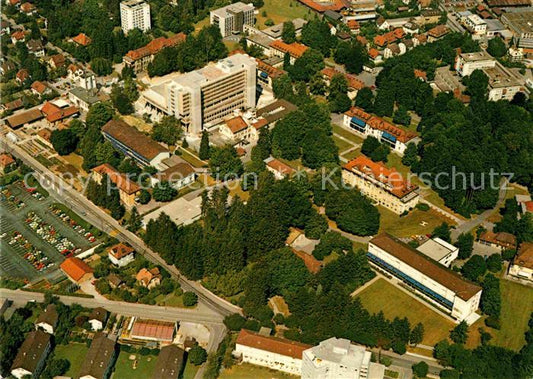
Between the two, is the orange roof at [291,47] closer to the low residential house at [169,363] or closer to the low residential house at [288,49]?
the low residential house at [288,49]

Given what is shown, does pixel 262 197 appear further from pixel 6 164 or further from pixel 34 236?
pixel 6 164

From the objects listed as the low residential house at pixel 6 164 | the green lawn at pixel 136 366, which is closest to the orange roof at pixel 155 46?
the low residential house at pixel 6 164

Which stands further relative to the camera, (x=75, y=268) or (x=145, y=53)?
(x=145, y=53)

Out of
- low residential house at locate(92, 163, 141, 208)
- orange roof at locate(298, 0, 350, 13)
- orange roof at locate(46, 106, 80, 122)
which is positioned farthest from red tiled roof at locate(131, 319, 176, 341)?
orange roof at locate(298, 0, 350, 13)

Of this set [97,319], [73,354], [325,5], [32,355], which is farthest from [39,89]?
[325,5]

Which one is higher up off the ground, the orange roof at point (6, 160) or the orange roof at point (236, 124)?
the orange roof at point (236, 124)

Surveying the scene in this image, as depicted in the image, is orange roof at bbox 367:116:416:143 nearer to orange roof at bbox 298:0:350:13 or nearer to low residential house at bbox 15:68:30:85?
orange roof at bbox 298:0:350:13
